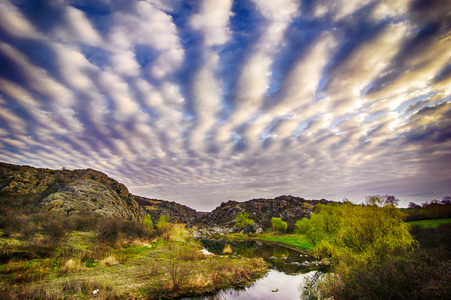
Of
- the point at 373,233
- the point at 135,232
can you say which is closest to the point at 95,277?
the point at 135,232

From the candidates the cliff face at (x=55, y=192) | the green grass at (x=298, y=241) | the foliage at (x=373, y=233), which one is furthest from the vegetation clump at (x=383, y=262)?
the cliff face at (x=55, y=192)

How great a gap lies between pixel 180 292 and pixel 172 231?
42.7 meters

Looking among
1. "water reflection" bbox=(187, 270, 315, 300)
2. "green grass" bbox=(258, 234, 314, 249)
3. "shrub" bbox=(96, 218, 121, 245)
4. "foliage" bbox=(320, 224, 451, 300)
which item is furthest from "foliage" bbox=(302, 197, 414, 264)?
"shrub" bbox=(96, 218, 121, 245)

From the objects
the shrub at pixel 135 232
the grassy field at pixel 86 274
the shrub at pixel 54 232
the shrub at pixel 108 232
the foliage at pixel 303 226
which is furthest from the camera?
the foliage at pixel 303 226

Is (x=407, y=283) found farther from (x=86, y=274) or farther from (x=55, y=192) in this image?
(x=55, y=192)

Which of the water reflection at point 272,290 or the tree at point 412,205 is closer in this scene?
the water reflection at point 272,290

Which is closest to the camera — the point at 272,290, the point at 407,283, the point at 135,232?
the point at 407,283

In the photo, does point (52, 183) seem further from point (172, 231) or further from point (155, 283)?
point (155, 283)

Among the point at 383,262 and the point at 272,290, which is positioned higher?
the point at 383,262

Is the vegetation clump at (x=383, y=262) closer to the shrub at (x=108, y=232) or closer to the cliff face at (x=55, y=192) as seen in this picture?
the shrub at (x=108, y=232)

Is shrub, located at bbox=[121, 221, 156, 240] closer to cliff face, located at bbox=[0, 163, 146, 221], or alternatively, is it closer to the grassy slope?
the grassy slope

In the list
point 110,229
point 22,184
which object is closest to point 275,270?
point 110,229

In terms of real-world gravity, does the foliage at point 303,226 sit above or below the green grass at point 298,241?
above

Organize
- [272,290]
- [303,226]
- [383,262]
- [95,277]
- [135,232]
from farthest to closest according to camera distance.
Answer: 1. [303,226]
2. [135,232]
3. [272,290]
4. [95,277]
5. [383,262]
